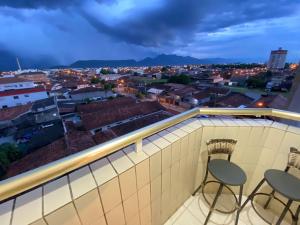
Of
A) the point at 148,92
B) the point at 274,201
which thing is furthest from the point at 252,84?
the point at 274,201

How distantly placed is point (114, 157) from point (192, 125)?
2.94 feet

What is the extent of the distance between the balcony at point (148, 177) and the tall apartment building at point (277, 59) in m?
64.4

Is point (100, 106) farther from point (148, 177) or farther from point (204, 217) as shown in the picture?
point (148, 177)

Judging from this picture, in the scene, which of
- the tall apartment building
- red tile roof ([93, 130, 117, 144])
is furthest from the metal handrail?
the tall apartment building

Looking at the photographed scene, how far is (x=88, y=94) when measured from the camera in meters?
20.8

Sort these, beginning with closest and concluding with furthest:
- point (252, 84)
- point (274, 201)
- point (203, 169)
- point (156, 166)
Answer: point (156, 166) < point (274, 201) < point (203, 169) < point (252, 84)

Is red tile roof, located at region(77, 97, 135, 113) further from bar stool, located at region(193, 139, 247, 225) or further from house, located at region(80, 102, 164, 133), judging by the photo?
bar stool, located at region(193, 139, 247, 225)

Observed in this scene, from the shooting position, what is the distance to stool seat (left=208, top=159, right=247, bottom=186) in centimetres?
130

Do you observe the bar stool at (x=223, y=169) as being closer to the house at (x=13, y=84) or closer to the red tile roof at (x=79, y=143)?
the red tile roof at (x=79, y=143)

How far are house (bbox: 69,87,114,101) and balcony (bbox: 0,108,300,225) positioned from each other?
21.3 metres

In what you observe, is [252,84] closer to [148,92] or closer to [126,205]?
[148,92]

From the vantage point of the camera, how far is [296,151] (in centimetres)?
129

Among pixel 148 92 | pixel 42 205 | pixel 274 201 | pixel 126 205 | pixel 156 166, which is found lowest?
pixel 148 92

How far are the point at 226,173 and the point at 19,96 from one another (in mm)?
26283
